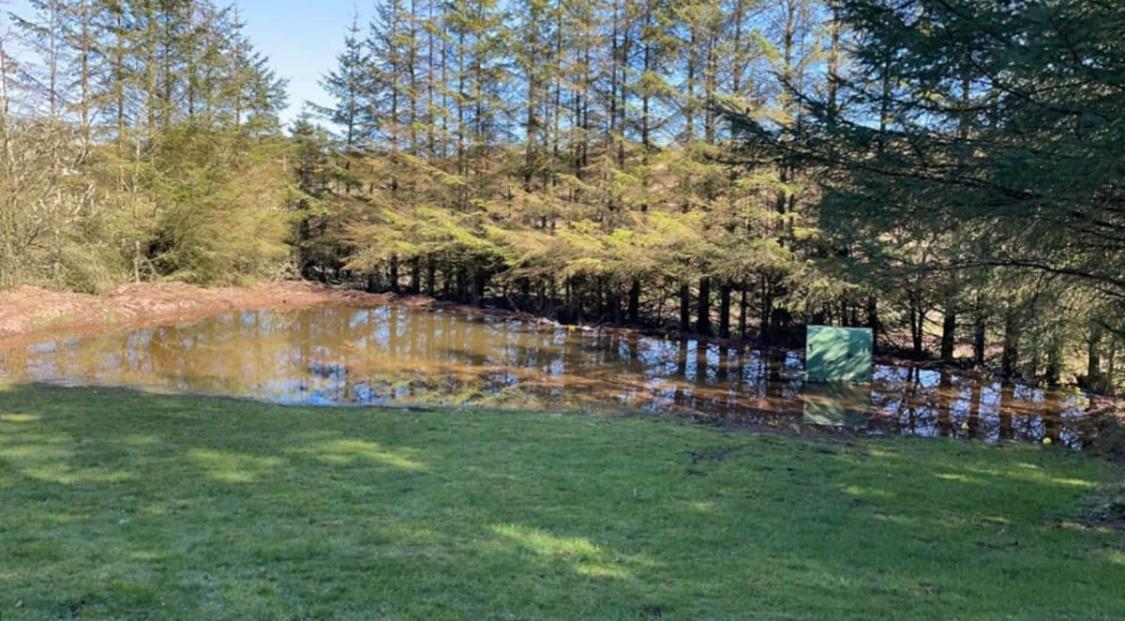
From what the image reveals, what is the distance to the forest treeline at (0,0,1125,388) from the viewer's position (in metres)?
5.38

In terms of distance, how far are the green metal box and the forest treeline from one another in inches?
45.8

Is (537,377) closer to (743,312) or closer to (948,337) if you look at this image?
(743,312)

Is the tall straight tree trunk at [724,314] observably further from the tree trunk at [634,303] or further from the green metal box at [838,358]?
the green metal box at [838,358]

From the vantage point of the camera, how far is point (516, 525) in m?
4.62

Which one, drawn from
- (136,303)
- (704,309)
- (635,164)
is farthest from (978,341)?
(136,303)

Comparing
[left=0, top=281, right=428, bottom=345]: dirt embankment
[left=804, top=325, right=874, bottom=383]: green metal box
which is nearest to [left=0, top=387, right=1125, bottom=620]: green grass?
[left=804, top=325, right=874, bottom=383]: green metal box

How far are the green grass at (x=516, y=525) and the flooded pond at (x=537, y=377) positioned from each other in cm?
254

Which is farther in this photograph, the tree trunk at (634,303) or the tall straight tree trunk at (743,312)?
the tree trunk at (634,303)

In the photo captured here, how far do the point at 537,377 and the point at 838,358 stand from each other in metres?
6.06

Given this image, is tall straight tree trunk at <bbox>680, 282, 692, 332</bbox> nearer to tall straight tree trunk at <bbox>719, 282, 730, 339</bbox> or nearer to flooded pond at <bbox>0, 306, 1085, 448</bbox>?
tall straight tree trunk at <bbox>719, 282, 730, 339</bbox>

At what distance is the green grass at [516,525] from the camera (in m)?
3.38

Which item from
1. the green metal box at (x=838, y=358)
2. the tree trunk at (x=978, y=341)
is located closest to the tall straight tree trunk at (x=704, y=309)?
the green metal box at (x=838, y=358)

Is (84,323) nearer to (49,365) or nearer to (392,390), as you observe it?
(49,365)

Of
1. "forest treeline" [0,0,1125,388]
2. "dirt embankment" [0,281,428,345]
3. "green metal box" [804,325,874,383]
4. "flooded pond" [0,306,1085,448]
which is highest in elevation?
"forest treeline" [0,0,1125,388]
